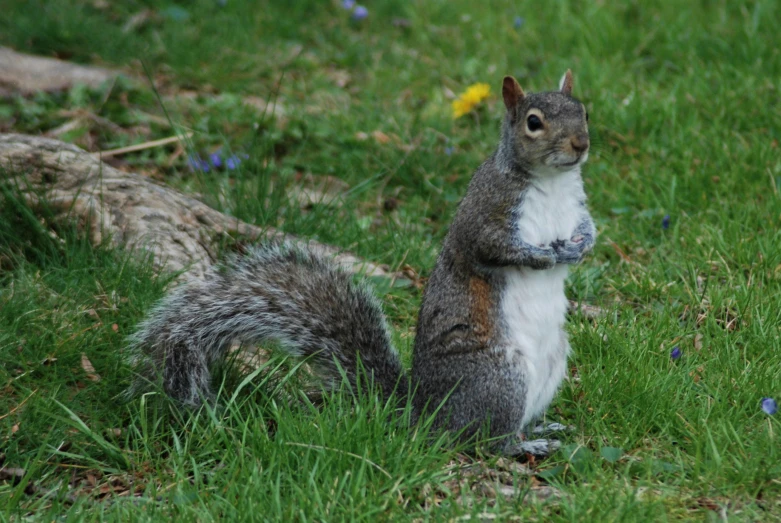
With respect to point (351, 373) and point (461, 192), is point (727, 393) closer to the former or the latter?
point (351, 373)

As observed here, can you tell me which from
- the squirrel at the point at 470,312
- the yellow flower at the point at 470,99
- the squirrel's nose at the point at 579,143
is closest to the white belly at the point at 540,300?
the squirrel at the point at 470,312

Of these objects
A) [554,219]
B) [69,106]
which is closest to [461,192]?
[554,219]

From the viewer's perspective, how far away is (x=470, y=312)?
2.25 metres

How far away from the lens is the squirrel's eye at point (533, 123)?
7.32 ft

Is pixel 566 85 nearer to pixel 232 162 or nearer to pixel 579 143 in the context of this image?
pixel 579 143

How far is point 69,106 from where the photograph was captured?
4.17 m

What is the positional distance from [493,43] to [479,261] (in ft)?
9.48

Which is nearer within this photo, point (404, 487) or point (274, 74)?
point (404, 487)

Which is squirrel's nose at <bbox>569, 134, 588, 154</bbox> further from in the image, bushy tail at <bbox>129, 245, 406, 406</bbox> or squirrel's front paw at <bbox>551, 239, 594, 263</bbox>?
bushy tail at <bbox>129, 245, 406, 406</bbox>

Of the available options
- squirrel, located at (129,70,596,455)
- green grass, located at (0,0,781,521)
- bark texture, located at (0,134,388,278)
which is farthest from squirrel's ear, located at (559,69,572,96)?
bark texture, located at (0,134,388,278)

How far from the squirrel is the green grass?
10 centimetres

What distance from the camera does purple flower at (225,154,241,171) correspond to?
3.47 m

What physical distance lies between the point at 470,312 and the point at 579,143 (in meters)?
0.46

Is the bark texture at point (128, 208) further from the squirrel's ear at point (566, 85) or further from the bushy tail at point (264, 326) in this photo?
the squirrel's ear at point (566, 85)
